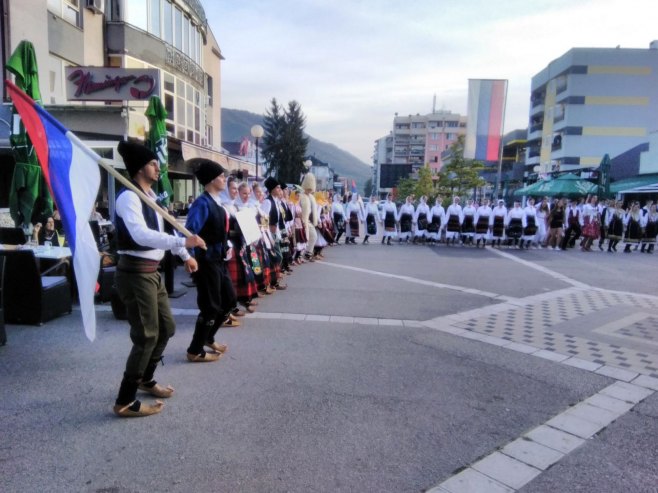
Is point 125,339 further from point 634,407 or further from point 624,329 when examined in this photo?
point 624,329

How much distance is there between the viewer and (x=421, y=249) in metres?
15.7

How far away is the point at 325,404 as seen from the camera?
381 centimetres

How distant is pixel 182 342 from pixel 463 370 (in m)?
3.22

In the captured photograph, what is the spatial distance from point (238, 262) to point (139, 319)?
2821mm

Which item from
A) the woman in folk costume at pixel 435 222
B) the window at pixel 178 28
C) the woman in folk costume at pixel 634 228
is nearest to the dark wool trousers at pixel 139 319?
the woman in folk costume at pixel 435 222

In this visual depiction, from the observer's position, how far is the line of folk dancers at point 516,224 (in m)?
16.5

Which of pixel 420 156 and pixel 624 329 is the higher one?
pixel 420 156

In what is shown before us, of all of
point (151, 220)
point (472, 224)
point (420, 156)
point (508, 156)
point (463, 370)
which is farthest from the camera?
point (420, 156)

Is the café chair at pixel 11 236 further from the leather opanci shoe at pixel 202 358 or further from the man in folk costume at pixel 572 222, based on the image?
the man in folk costume at pixel 572 222

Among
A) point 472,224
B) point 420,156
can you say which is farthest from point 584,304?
point 420,156

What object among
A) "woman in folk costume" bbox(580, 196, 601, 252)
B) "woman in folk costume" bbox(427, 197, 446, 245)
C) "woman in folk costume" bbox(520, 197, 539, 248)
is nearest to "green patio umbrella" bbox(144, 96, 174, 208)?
"woman in folk costume" bbox(427, 197, 446, 245)

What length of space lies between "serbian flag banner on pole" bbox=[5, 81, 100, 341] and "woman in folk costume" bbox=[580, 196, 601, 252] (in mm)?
17486

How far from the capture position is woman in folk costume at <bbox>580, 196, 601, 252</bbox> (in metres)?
16.7

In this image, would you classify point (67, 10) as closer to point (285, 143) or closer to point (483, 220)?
point (483, 220)
